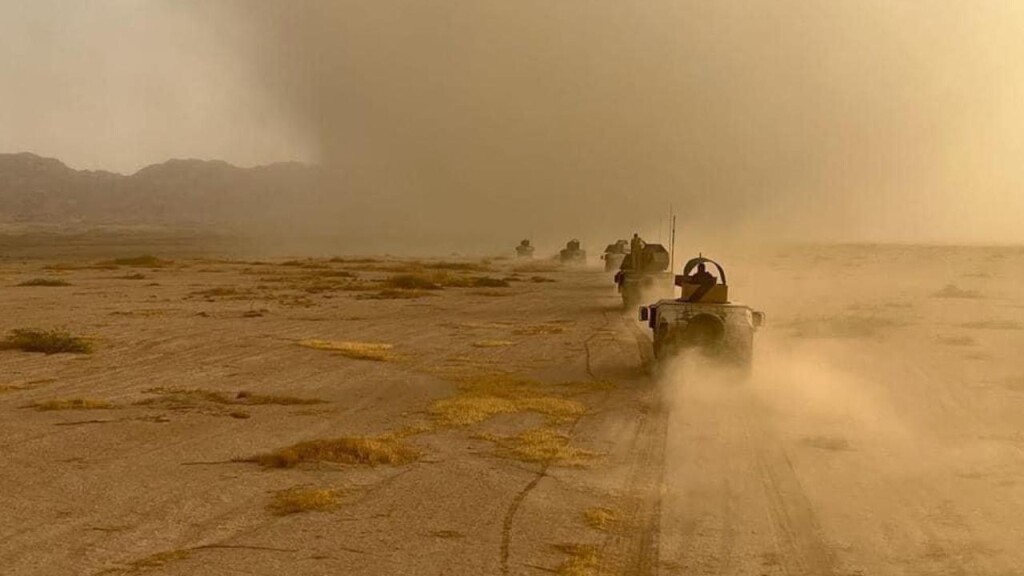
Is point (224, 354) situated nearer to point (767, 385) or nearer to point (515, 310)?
point (767, 385)

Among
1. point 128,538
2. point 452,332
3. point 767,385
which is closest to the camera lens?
point 128,538

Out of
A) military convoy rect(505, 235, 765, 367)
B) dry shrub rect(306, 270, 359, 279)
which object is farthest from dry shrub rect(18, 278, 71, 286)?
military convoy rect(505, 235, 765, 367)

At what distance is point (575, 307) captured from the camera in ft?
129

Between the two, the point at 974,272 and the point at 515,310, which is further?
the point at 974,272

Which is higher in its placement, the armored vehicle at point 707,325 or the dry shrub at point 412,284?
the armored vehicle at point 707,325

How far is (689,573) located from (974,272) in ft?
205

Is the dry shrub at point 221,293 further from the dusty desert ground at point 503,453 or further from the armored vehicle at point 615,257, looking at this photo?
the armored vehicle at point 615,257

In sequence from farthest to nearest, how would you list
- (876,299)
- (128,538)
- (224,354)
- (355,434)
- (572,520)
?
1. (876,299)
2. (224,354)
3. (355,434)
4. (572,520)
5. (128,538)

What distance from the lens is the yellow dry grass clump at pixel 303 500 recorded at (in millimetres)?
10277

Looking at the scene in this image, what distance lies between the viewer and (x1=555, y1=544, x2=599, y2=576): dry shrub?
27.8 feet

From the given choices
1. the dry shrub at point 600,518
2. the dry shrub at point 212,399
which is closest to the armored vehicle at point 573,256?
the dry shrub at point 212,399

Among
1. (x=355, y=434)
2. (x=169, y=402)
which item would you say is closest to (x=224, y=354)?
(x=169, y=402)

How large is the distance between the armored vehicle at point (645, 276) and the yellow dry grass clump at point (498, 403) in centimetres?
1686

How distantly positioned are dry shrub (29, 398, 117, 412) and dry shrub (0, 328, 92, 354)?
6.57 metres
